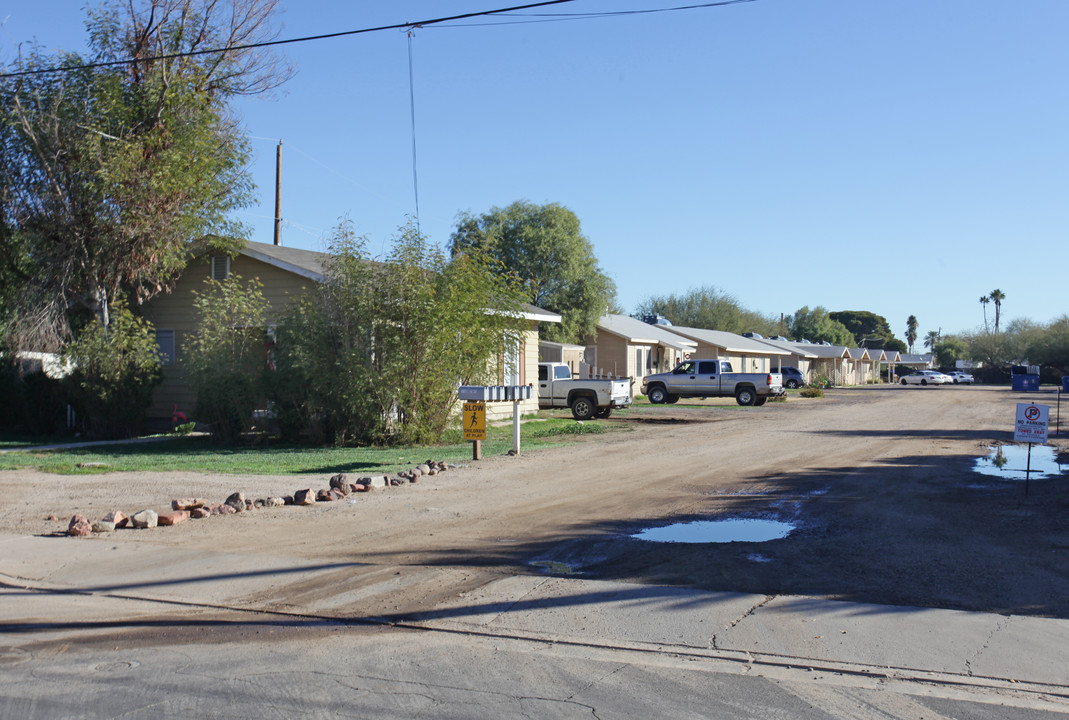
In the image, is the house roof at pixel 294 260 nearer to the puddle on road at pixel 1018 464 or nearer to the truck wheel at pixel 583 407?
the truck wheel at pixel 583 407

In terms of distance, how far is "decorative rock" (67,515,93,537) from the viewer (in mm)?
9594

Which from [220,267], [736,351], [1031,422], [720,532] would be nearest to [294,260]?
[220,267]

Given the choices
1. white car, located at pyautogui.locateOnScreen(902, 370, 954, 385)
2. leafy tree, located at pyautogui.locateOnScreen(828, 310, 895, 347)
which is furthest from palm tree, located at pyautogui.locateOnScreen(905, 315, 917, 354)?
white car, located at pyautogui.locateOnScreen(902, 370, 954, 385)

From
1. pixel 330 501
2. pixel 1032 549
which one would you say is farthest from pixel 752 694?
pixel 330 501

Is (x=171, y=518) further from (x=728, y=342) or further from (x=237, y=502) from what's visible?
(x=728, y=342)

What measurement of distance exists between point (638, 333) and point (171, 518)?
3892cm

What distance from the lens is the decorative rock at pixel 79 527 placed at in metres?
9.59

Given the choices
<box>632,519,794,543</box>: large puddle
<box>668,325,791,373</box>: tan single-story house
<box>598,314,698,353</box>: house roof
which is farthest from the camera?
<box>668,325,791,373</box>: tan single-story house

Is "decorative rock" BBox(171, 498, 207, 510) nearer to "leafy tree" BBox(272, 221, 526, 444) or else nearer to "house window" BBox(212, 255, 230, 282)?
"leafy tree" BBox(272, 221, 526, 444)

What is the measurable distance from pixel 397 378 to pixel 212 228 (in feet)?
24.1

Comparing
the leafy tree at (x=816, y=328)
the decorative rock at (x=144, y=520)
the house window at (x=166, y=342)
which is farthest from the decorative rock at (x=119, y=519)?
the leafy tree at (x=816, y=328)

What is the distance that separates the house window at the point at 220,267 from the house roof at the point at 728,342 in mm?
38826

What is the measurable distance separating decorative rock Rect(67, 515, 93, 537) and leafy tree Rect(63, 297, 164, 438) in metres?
10.9

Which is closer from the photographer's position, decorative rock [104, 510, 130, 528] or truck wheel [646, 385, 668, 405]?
decorative rock [104, 510, 130, 528]
